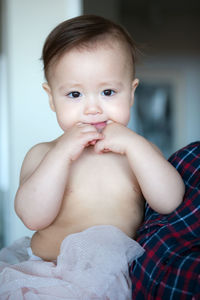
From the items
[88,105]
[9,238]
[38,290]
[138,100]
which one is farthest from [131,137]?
[138,100]

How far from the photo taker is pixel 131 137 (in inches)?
36.2

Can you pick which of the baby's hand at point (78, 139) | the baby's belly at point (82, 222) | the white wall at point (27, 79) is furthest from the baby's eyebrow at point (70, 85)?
the white wall at point (27, 79)

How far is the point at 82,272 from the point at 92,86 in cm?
44

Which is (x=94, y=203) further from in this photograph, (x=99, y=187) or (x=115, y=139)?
(x=115, y=139)

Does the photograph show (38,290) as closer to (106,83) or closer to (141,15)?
(106,83)

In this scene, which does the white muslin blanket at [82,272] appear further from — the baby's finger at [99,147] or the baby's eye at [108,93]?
the baby's eye at [108,93]

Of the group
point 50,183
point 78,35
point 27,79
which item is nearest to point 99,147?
point 50,183

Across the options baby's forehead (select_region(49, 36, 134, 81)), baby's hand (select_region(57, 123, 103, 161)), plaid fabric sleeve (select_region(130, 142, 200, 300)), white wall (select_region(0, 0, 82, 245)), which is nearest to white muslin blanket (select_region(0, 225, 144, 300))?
plaid fabric sleeve (select_region(130, 142, 200, 300))

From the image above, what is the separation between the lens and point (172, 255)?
0.72m

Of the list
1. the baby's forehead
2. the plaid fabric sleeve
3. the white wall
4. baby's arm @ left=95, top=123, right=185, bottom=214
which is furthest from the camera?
the white wall

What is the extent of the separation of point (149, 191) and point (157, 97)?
210 inches

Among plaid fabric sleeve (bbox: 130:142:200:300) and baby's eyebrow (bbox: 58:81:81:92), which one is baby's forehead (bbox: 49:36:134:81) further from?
plaid fabric sleeve (bbox: 130:142:200:300)

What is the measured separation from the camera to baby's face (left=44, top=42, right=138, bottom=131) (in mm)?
949

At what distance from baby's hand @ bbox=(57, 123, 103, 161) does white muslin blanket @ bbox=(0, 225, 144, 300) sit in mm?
194
